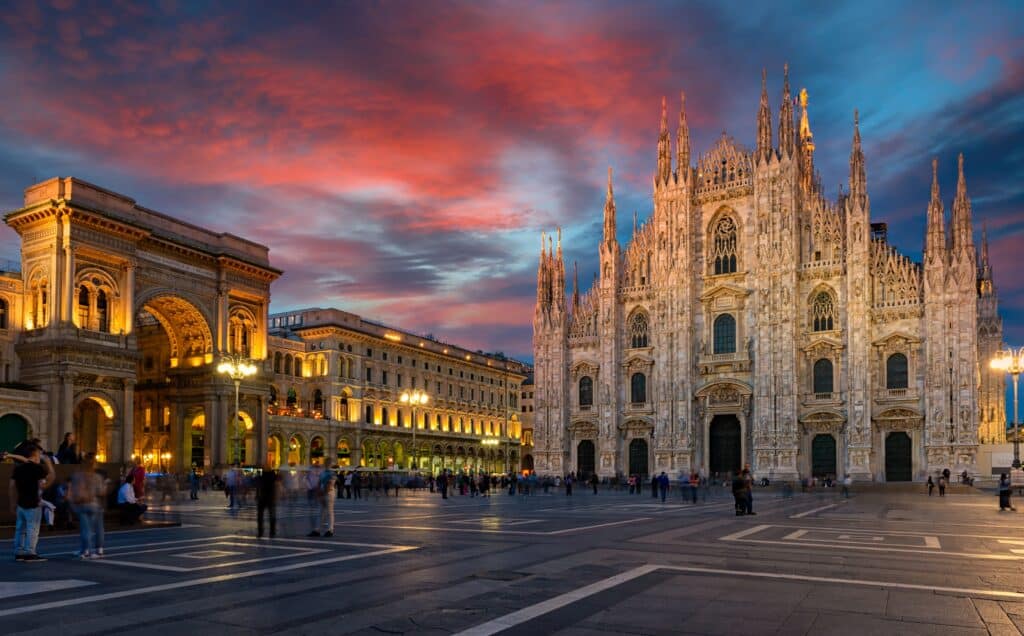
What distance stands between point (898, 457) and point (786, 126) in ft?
74.8

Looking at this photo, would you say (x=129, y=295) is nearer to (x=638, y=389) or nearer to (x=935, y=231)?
(x=638, y=389)

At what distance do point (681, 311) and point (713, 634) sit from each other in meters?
54.2

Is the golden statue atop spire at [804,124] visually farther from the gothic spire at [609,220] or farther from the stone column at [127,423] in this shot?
the stone column at [127,423]

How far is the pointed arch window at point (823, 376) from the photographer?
56500mm

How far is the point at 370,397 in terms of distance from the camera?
270 feet

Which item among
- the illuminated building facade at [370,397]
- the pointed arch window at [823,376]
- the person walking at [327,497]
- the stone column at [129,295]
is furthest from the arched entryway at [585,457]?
the person walking at [327,497]

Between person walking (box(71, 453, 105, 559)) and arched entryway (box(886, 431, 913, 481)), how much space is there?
167 feet

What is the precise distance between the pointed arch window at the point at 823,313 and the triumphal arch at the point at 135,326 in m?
36.9

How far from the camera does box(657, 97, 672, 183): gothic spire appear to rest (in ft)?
209

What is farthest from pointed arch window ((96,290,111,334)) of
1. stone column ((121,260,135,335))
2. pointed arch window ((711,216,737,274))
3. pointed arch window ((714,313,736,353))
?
pointed arch window ((711,216,737,274))

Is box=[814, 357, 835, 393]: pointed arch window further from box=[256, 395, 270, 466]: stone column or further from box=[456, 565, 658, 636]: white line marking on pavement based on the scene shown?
box=[456, 565, 658, 636]: white line marking on pavement

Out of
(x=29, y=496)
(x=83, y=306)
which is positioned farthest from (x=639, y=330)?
(x=29, y=496)

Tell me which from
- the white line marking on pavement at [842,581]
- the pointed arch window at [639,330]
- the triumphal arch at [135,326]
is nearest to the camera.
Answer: the white line marking on pavement at [842,581]

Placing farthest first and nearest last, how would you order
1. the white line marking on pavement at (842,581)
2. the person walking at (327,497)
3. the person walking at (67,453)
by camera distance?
the person walking at (67,453) → the person walking at (327,497) → the white line marking on pavement at (842,581)
